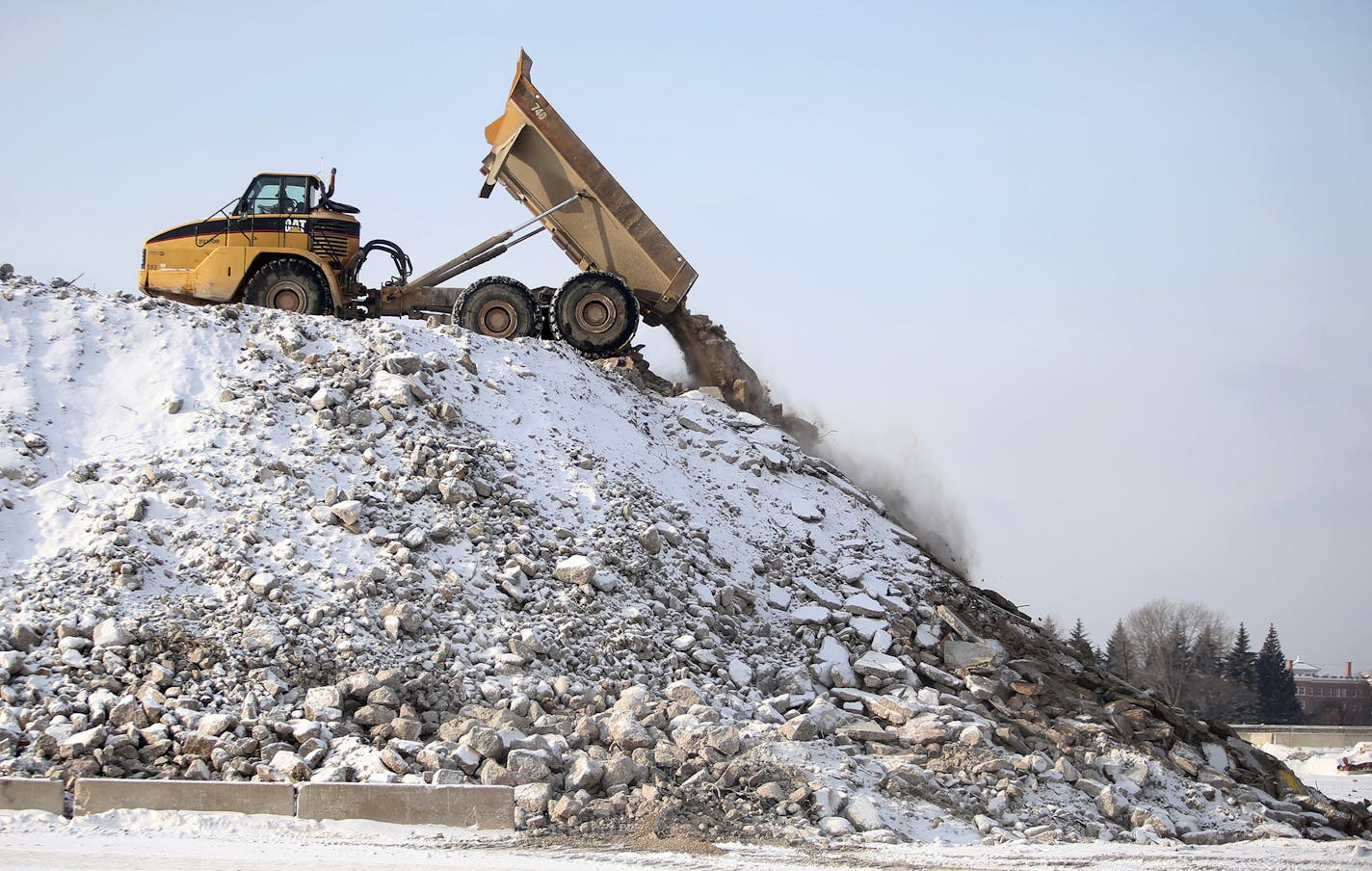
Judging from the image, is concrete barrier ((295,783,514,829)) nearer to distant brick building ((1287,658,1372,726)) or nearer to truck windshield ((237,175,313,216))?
truck windshield ((237,175,313,216))

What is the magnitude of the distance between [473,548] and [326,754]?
2795 mm

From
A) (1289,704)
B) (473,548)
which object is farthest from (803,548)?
(1289,704)

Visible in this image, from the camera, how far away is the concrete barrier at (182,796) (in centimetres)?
775

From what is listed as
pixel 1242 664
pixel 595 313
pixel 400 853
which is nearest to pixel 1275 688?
pixel 1242 664

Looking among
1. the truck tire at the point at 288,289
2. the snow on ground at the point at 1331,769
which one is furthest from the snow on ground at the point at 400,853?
the snow on ground at the point at 1331,769

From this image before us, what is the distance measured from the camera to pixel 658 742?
30.3 ft

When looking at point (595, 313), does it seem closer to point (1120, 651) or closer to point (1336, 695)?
point (1120, 651)

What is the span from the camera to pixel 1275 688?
153ft

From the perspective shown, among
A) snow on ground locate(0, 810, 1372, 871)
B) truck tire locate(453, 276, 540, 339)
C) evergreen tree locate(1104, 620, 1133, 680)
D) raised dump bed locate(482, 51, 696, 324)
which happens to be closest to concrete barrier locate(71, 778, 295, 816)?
snow on ground locate(0, 810, 1372, 871)

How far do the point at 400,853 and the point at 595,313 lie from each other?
8746 millimetres

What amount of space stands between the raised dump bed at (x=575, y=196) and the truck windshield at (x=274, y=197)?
2.31 m

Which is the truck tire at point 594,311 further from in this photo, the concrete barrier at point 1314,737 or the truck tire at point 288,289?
the concrete barrier at point 1314,737

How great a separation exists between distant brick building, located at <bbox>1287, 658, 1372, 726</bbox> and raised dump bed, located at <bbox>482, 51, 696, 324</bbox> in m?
58.2

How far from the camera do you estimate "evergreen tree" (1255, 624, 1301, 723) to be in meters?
45.8
